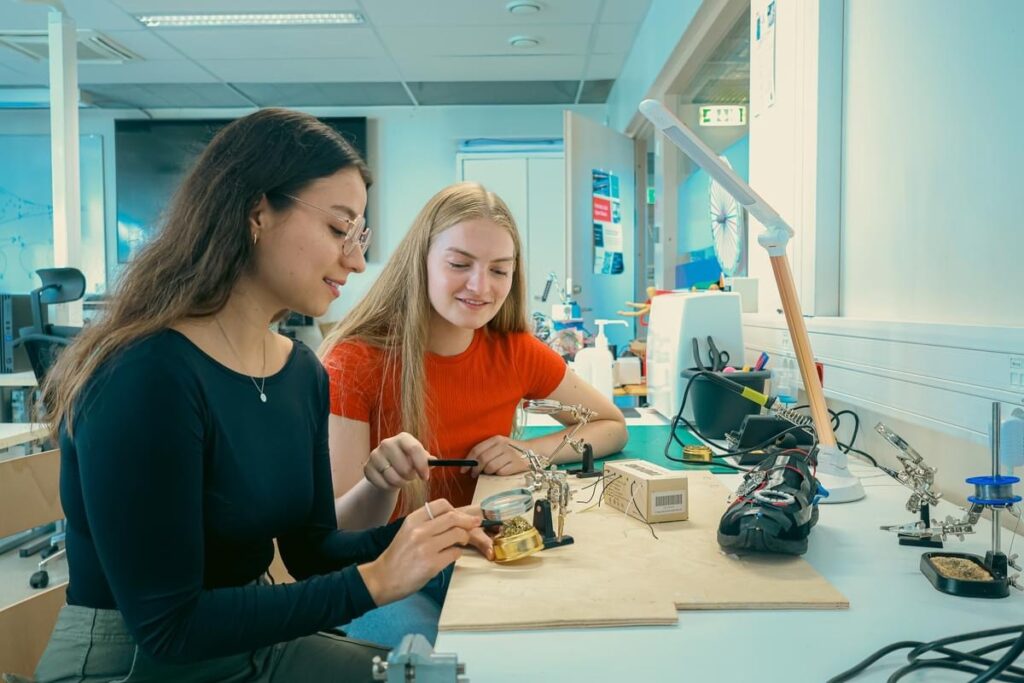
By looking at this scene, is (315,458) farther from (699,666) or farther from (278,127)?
(699,666)

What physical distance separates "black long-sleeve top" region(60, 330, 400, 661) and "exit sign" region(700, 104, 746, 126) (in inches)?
113

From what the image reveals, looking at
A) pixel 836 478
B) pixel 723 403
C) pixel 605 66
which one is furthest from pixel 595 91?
pixel 836 478

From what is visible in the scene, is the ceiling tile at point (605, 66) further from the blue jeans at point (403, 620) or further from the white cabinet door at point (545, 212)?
the blue jeans at point (403, 620)

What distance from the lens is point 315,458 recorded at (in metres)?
1.08

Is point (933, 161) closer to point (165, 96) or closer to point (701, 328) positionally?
point (701, 328)

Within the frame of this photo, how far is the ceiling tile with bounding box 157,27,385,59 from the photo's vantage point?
444 centimetres

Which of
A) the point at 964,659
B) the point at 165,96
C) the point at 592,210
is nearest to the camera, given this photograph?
the point at 964,659

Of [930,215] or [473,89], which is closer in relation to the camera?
[930,215]

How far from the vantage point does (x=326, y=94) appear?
232 inches

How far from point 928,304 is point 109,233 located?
253 inches

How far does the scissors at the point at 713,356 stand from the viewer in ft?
5.82

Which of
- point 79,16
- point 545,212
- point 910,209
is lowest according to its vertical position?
point 910,209

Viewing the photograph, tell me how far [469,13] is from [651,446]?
10.8 ft

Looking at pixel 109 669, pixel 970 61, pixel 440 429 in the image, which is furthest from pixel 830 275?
pixel 109 669
